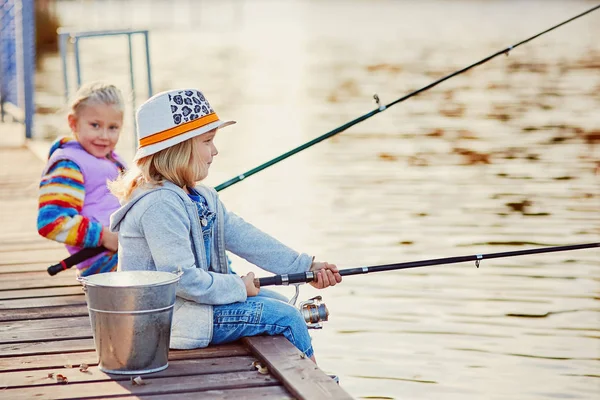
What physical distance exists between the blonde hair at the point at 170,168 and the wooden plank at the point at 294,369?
60 centimetres

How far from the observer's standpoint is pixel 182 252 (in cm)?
371

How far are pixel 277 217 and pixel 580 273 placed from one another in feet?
8.94

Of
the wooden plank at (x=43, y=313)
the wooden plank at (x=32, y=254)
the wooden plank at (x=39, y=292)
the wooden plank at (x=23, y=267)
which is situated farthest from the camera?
the wooden plank at (x=32, y=254)

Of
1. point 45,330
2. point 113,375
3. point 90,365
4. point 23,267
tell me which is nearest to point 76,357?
point 90,365

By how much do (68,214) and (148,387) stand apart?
4.83 ft

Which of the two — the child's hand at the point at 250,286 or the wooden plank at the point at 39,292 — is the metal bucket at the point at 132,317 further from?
the wooden plank at the point at 39,292

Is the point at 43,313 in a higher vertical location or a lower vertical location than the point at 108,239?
lower

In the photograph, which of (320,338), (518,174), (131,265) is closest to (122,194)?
(131,265)

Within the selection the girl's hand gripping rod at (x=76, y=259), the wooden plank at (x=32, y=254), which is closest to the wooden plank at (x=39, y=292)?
the girl's hand gripping rod at (x=76, y=259)

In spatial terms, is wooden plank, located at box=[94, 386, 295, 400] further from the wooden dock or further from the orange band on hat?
the orange band on hat

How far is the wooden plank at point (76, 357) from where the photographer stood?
377cm

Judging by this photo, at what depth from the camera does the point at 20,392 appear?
11.4 feet

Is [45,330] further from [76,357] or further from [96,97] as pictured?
[96,97]

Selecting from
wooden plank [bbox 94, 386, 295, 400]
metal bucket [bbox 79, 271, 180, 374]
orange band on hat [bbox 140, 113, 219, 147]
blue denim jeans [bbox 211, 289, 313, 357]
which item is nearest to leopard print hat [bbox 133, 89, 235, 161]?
orange band on hat [bbox 140, 113, 219, 147]
